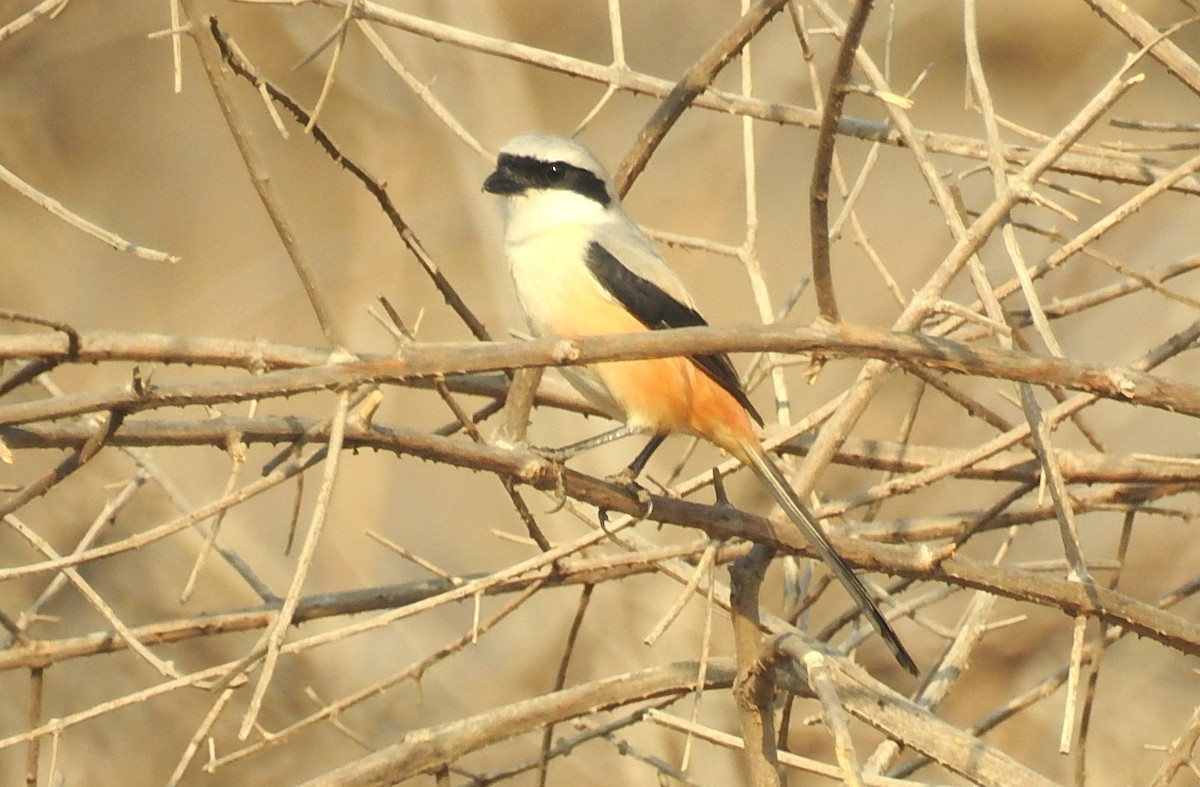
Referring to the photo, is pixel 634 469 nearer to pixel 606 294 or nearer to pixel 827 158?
pixel 606 294

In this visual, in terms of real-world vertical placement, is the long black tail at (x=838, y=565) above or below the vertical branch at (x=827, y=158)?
below

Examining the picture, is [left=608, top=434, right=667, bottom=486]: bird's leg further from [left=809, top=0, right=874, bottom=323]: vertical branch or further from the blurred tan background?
the blurred tan background

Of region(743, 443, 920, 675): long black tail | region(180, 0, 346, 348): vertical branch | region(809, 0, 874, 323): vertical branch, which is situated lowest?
region(743, 443, 920, 675): long black tail

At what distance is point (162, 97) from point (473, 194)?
3.42m

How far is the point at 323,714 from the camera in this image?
6.77ft

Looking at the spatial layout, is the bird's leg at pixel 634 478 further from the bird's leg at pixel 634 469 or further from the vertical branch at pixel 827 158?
the vertical branch at pixel 827 158

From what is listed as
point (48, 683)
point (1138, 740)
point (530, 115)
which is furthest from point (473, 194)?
point (1138, 740)

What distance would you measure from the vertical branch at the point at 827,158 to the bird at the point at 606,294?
2.64 feet

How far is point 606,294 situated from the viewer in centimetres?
295

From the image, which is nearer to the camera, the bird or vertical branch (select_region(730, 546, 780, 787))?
vertical branch (select_region(730, 546, 780, 787))

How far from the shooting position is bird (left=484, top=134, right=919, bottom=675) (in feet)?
9.29

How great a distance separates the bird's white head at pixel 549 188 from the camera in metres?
3.14

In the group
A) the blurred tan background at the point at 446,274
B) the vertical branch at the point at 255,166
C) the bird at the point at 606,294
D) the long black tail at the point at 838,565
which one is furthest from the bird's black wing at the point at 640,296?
the blurred tan background at the point at 446,274

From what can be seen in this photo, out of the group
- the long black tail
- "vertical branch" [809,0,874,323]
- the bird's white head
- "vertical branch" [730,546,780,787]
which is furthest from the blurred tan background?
"vertical branch" [809,0,874,323]
